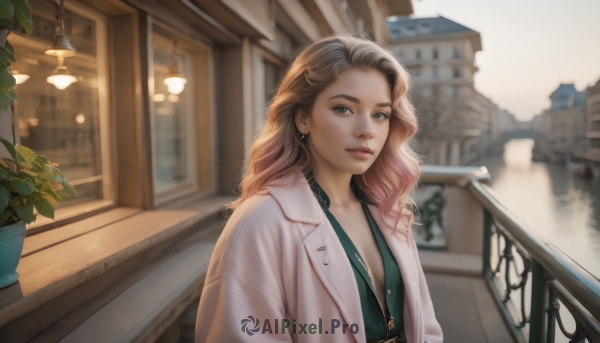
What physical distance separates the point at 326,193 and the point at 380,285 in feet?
1.35

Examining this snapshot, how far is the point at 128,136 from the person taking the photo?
299cm

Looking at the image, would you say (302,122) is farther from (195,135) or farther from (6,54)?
(195,135)

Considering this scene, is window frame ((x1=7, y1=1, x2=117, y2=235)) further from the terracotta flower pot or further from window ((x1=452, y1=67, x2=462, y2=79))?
window ((x1=452, y1=67, x2=462, y2=79))

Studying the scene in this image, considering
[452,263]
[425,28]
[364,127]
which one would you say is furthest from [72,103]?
[425,28]

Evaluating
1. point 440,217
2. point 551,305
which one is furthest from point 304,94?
point 440,217

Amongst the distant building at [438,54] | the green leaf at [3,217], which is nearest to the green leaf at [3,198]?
the green leaf at [3,217]

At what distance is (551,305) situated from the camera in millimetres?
1881

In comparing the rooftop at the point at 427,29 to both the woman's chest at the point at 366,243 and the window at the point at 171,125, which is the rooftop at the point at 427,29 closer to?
the window at the point at 171,125

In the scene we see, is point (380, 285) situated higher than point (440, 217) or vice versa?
point (380, 285)

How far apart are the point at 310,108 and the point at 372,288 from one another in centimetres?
70

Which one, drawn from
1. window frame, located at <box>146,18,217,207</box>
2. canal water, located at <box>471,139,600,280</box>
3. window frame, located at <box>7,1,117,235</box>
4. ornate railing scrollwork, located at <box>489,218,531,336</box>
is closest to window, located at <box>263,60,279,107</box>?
window frame, located at <box>146,18,217,207</box>

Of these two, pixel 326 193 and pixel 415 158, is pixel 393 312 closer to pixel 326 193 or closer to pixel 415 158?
pixel 326 193

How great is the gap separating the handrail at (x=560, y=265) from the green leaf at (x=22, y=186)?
6.01 feet

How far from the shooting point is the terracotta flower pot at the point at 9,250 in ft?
4.68
